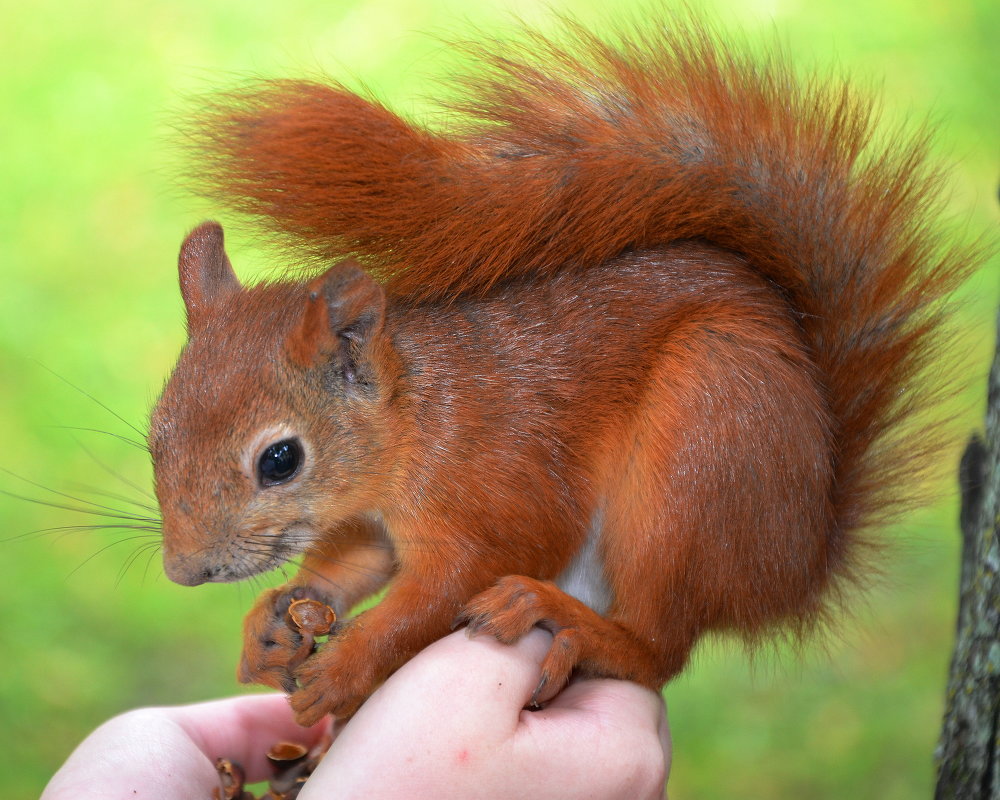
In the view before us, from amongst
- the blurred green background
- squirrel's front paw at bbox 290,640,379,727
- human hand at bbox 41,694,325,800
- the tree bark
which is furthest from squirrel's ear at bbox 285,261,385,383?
the blurred green background

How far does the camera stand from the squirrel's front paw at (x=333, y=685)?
3.56 feet

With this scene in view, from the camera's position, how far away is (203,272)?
1130mm

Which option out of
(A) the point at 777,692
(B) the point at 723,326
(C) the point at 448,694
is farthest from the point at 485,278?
(A) the point at 777,692

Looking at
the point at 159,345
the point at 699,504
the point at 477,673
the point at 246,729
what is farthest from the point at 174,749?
the point at 159,345

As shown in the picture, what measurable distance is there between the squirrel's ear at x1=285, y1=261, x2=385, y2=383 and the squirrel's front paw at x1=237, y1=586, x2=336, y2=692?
32 cm

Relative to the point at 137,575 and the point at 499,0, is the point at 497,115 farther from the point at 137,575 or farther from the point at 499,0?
the point at 137,575

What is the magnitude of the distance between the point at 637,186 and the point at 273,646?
0.67m

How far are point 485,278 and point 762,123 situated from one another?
38cm

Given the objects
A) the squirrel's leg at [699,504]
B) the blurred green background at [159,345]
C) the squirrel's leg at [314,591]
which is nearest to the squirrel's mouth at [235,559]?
the squirrel's leg at [314,591]

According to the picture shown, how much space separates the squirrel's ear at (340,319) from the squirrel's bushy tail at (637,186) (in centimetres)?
6

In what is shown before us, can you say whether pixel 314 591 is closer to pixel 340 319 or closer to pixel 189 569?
pixel 189 569

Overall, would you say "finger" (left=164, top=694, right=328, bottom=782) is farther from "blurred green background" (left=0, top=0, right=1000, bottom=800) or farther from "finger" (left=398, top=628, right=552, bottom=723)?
"blurred green background" (left=0, top=0, right=1000, bottom=800)

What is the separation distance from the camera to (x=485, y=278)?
44.3 inches

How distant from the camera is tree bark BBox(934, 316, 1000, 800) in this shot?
119 centimetres
